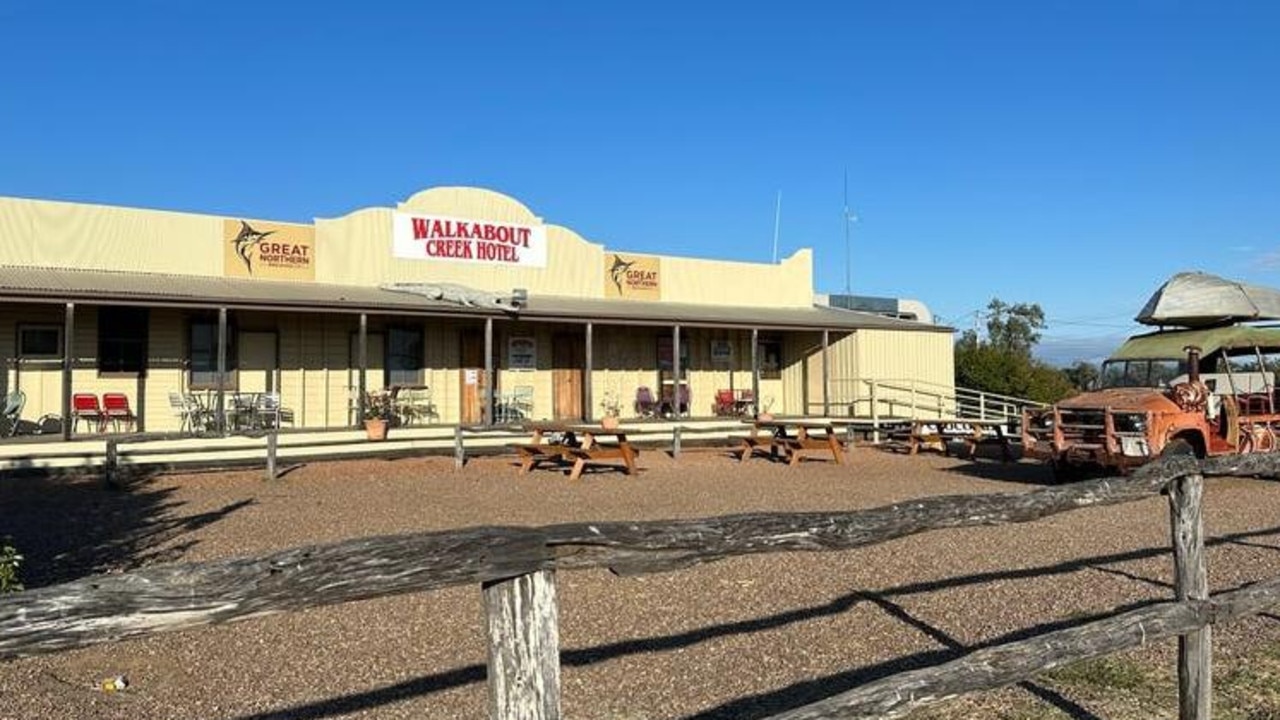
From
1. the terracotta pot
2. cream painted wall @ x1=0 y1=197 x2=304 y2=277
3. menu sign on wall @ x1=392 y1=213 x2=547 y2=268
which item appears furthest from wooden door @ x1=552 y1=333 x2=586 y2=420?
cream painted wall @ x1=0 y1=197 x2=304 y2=277

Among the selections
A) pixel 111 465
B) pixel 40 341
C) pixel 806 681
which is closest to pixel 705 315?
pixel 111 465

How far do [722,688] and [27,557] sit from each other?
647 centimetres

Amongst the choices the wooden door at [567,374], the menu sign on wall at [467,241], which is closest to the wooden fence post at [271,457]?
the menu sign on wall at [467,241]

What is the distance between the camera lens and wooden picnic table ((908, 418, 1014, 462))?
2027cm

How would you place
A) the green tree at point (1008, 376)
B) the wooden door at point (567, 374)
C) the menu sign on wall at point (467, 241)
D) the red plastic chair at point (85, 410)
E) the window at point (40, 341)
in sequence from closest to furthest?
the window at point (40, 341), the red plastic chair at point (85, 410), the menu sign on wall at point (467, 241), the wooden door at point (567, 374), the green tree at point (1008, 376)

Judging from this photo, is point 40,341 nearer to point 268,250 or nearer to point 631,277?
point 268,250

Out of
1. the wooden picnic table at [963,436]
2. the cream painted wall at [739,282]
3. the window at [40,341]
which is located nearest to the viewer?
the window at [40,341]

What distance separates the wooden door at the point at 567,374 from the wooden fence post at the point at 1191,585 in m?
19.3

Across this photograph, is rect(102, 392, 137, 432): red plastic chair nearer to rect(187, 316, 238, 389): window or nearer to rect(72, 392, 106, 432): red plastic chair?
rect(72, 392, 106, 432): red plastic chair

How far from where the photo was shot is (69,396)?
51.3 feet

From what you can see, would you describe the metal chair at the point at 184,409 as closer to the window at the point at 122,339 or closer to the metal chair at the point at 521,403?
the window at the point at 122,339

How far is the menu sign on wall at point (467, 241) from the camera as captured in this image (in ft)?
70.3

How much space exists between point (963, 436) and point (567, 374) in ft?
30.8

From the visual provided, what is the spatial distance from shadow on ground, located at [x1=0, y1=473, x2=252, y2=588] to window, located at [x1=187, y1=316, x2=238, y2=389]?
14.2 feet
